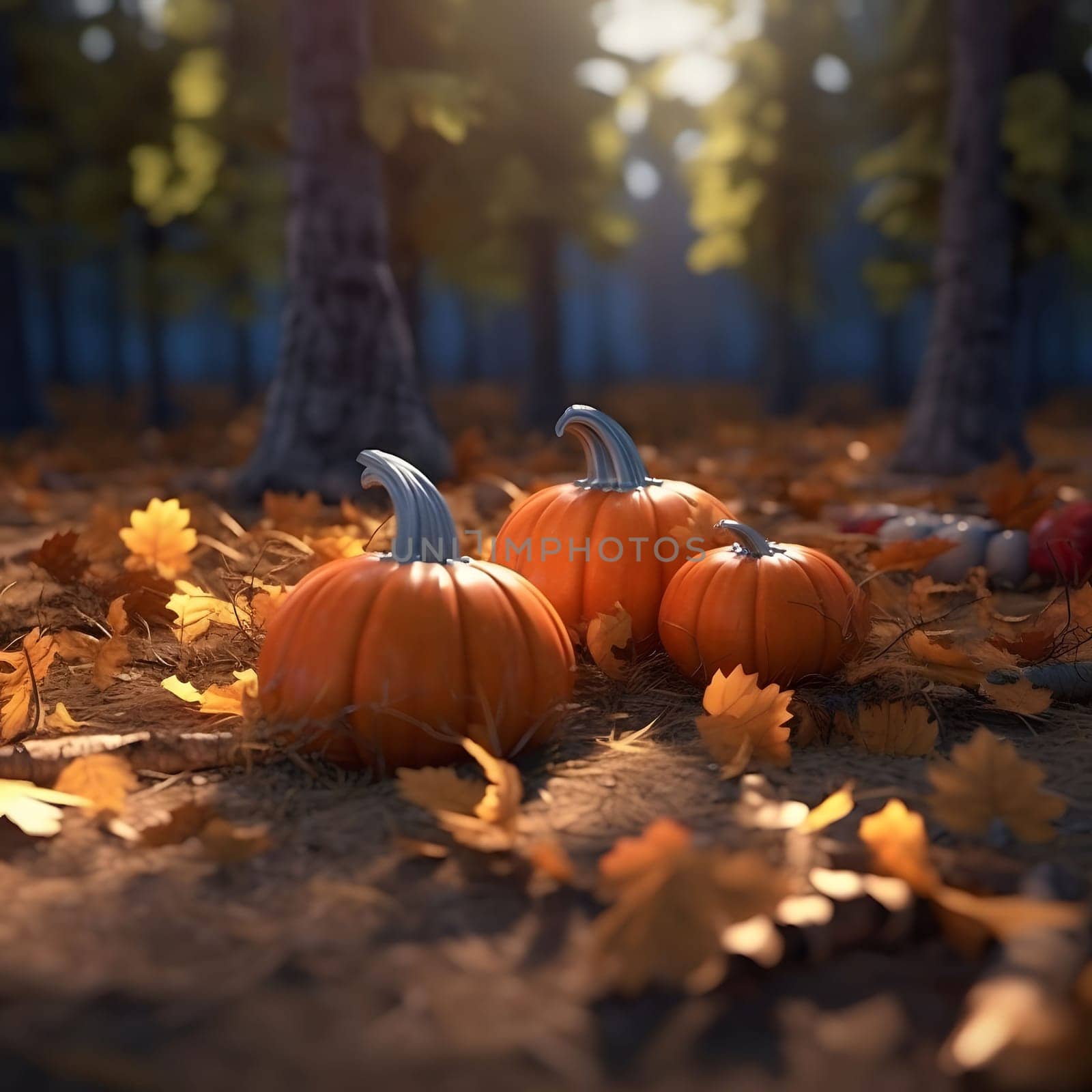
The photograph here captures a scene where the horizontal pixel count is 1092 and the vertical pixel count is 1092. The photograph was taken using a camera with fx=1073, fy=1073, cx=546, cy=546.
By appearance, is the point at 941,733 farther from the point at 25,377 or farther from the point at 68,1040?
the point at 25,377

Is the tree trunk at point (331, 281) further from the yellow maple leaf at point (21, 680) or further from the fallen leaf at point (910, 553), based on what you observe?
the yellow maple leaf at point (21, 680)

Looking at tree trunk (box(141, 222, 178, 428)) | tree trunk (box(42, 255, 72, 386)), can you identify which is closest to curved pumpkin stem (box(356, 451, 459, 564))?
tree trunk (box(141, 222, 178, 428))

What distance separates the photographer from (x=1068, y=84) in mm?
11891

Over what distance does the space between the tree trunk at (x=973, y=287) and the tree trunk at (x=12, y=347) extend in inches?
337

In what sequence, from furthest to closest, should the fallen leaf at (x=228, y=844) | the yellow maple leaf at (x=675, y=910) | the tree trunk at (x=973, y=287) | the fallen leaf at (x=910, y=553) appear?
1. the tree trunk at (x=973, y=287)
2. the fallen leaf at (x=910, y=553)
3. the fallen leaf at (x=228, y=844)
4. the yellow maple leaf at (x=675, y=910)

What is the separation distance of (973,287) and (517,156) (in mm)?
5579

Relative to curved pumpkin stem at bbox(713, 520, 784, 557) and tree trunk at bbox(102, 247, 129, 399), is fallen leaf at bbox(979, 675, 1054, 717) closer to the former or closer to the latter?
curved pumpkin stem at bbox(713, 520, 784, 557)

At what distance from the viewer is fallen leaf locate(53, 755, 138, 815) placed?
6.08ft

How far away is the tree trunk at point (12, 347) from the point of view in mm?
10906

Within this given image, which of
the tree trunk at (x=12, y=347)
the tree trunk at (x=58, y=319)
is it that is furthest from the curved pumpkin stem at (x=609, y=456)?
the tree trunk at (x=58, y=319)

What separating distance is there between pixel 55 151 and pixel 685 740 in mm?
12901

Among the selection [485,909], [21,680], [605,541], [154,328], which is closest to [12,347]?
[154,328]

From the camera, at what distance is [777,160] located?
1534 cm

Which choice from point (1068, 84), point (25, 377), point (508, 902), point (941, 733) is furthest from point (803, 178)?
point (508, 902)
